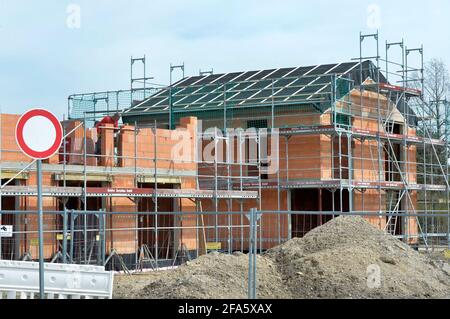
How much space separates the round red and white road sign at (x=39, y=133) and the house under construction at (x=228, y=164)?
1049 centimetres

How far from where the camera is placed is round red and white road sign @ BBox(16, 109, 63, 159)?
9.82 meters

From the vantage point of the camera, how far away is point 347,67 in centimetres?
3338

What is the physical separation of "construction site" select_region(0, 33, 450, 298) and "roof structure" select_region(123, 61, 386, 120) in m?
0.07

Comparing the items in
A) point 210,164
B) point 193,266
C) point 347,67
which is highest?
point 347,67

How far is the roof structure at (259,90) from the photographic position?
101 ft

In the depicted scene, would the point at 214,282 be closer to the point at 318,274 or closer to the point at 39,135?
the point at 318,274

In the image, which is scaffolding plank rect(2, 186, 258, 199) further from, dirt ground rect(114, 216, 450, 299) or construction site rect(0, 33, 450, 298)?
dirt ground rect(114, 216, 450, 299)

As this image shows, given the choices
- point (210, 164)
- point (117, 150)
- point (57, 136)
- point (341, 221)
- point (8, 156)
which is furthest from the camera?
point (210, 164)

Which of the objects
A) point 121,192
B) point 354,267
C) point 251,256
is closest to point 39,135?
point 251,256

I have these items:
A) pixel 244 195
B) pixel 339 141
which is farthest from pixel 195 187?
pixel 339 141

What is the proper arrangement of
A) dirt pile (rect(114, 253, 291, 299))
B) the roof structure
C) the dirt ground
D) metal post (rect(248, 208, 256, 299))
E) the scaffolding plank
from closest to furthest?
metal post (rect(248, 208, 256, 299))
dirt pile (rect(114, 253, 291, 299))
the dirt ground
the scaffolding plank
the roof structure
